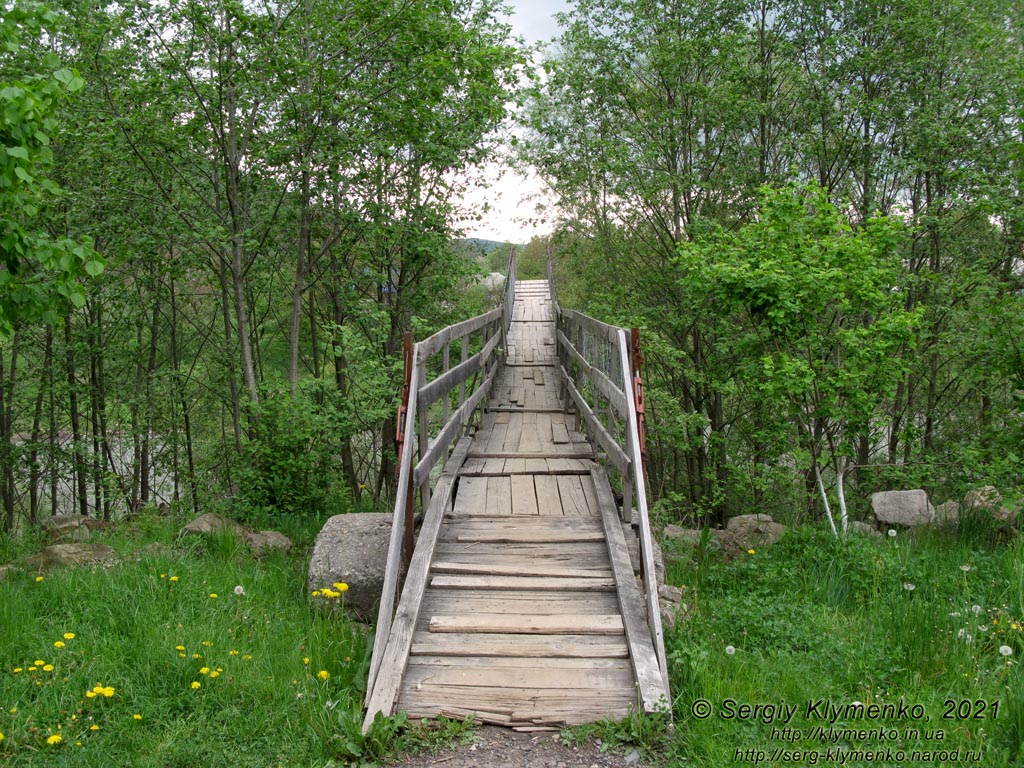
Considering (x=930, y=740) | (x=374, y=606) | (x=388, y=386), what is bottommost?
(x=374, y=606)

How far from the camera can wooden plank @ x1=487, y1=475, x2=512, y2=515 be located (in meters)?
5.57

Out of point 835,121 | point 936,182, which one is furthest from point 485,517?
point 936,182

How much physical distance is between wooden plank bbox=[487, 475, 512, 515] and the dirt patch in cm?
225

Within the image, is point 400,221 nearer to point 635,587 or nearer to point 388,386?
point 388,386

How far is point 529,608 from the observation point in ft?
14.0

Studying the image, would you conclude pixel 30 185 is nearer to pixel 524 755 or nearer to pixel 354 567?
pixel 354 567

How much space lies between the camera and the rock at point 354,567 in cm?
535

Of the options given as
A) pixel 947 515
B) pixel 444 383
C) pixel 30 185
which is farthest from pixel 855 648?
pixel 30 185

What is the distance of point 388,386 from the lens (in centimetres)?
920

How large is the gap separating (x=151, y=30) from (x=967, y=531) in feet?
31.1

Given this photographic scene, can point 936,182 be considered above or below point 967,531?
above

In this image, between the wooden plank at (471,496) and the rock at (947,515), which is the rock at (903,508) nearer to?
the rock at (947,515)

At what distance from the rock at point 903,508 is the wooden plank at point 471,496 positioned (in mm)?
5014

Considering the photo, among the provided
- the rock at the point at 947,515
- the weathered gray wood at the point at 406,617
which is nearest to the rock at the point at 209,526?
the weathered gray wood at the point at 406,617
